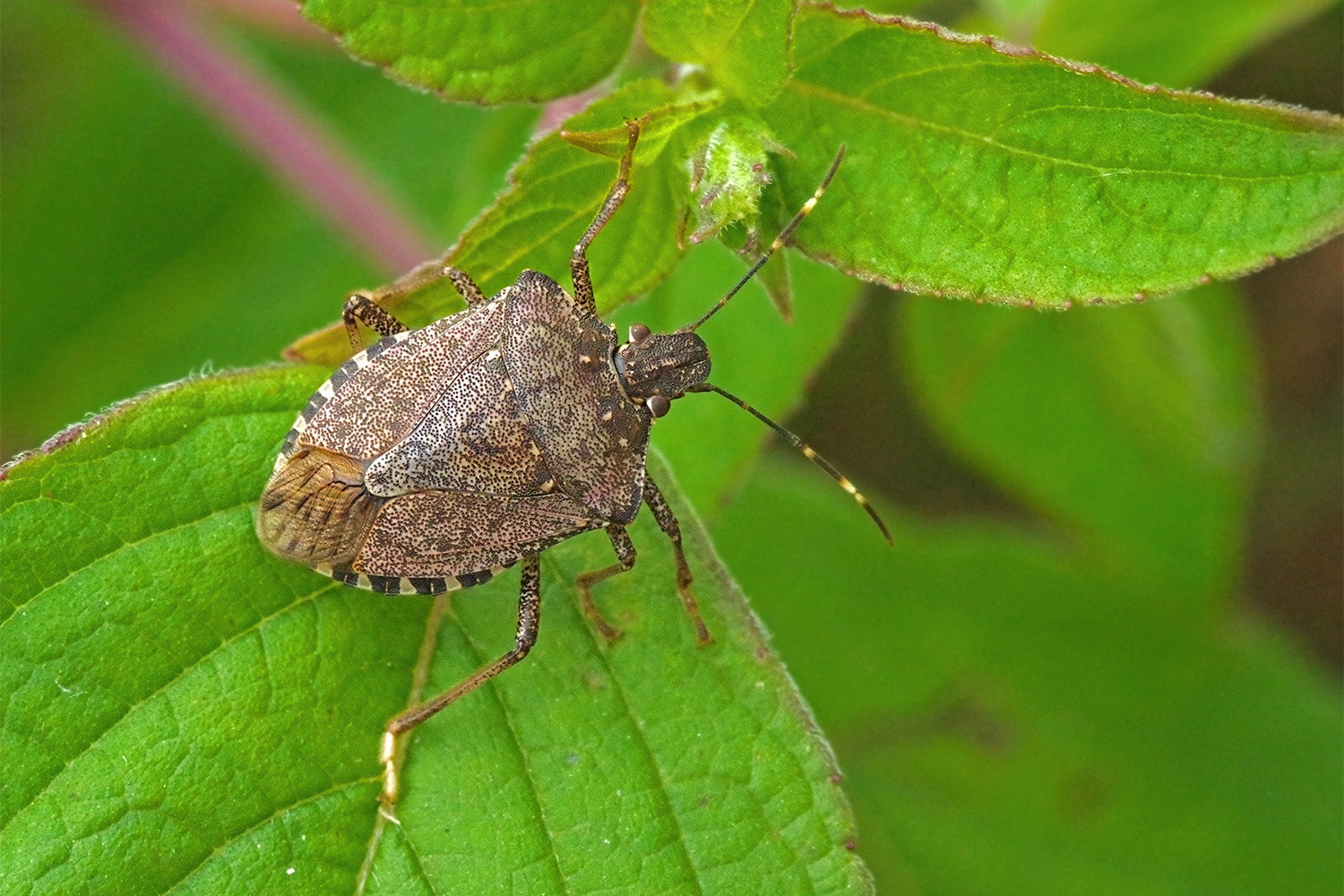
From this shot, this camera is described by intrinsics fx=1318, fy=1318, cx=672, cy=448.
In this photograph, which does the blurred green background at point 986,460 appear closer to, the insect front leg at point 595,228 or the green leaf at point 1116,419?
the green leaf at point 1116,419

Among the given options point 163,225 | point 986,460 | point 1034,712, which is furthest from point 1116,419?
point 163,225

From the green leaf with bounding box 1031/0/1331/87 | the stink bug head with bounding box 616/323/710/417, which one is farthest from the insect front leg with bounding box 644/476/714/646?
the green leaf with bounding box 1031/0/1331/87

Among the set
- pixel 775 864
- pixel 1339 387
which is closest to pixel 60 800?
pixel 775 864

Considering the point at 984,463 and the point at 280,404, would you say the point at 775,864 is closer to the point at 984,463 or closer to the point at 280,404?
the point at 280,404

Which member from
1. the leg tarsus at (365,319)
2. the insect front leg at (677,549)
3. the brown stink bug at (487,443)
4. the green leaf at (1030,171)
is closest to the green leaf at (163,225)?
the leg tarsus at (365,319)

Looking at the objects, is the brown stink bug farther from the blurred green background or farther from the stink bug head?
the blurred green background

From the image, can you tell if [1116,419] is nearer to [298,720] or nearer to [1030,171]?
[1030,171]
